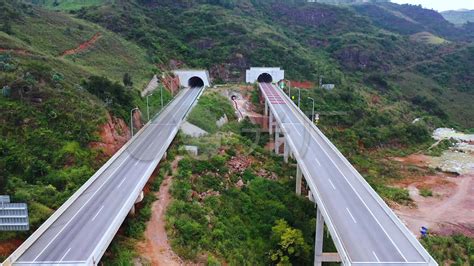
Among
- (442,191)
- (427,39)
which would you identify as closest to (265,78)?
(442,191)

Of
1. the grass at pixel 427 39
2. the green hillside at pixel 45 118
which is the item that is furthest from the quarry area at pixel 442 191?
the grass at pixel 427 39

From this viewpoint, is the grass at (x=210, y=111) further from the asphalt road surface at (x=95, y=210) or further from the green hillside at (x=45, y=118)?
the asphalt road surface at (x=95, y=210)

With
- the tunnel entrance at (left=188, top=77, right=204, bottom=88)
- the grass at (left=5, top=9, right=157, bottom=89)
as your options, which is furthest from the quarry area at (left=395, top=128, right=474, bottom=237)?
the grass at (left=5, top=9, right=157, bottom=89)

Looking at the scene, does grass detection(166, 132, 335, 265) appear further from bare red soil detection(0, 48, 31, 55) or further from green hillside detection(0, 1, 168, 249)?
bare red soil detection(0, 48, 31, 55)

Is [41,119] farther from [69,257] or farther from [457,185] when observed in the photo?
[457,185]

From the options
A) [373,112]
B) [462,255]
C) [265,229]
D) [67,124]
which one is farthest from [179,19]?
[462,255]

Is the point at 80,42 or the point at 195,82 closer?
the point at 80,42

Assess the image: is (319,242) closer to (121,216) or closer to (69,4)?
(121,216)
